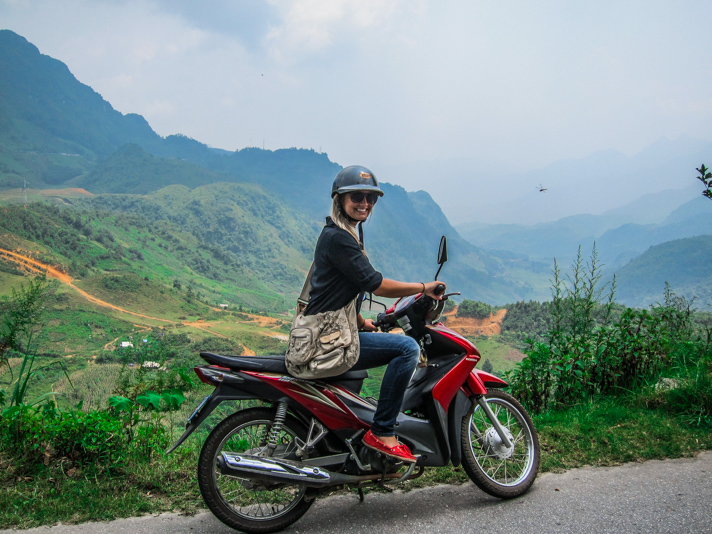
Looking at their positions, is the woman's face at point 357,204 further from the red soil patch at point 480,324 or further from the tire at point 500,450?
the red soil patch at point 480,324

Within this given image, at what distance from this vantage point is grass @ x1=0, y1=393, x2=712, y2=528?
9.10ft

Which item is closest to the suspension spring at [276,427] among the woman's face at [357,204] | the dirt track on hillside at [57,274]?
the woman's face at [357,204]

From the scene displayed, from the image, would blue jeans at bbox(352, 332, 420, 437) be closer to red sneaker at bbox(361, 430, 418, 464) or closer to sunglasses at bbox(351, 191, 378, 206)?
red sneaker at bbox(361, 430, 418, 464)

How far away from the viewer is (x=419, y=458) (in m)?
3.01

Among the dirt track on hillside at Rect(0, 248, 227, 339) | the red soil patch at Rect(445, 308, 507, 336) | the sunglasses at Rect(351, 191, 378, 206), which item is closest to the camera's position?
the sunglasses at Rect(351, 191, 378, 206)

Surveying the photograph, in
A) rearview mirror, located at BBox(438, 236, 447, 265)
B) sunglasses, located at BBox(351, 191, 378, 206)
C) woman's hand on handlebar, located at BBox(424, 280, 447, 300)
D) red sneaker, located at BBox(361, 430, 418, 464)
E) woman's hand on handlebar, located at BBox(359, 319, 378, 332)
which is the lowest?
red sneaker, located at BBox(361, 430, 418, 464)

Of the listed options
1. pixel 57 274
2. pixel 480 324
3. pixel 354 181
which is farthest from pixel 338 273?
pixel 57 274

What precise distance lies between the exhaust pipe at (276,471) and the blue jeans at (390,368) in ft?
1.22

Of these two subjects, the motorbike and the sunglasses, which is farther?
the sunglasses

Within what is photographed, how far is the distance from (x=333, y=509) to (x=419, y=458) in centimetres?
60

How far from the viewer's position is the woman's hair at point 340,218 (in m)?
2.85

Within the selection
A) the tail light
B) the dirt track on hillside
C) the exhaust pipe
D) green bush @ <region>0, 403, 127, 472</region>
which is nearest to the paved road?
the exhaust pipe

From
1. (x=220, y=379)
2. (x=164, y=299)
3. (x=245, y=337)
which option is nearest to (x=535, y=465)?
(x=220, y=379)

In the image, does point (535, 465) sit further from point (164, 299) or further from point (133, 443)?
point (164, 299)
